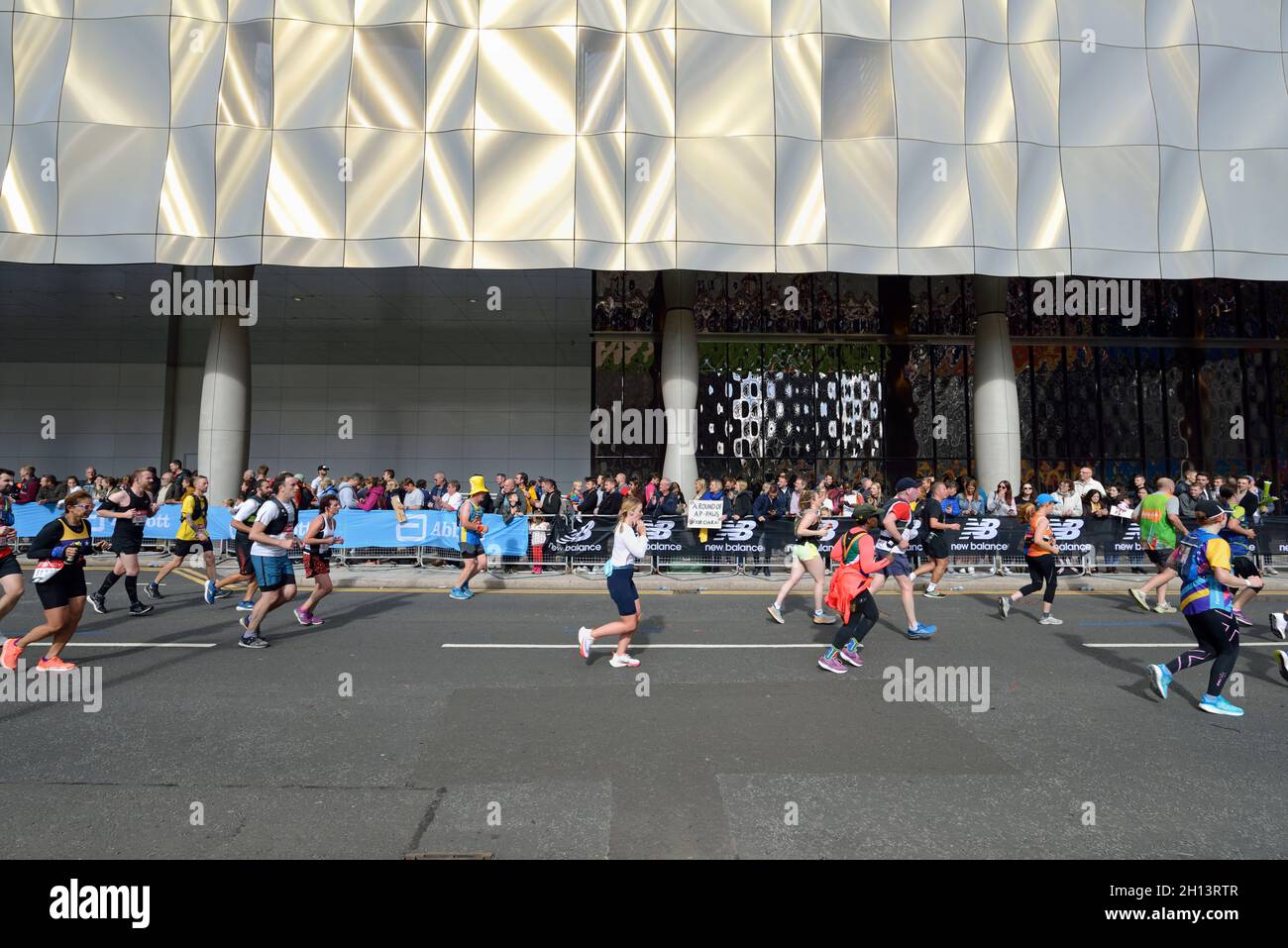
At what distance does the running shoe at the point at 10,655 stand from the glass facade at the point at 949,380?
16.9 metres

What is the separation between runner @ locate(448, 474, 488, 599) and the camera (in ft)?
36.5

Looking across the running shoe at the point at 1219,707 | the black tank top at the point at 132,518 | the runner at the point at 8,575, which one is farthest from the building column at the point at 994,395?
the runner at the point at 8,575

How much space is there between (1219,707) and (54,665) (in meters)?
10.1

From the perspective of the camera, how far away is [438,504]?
14.4 m

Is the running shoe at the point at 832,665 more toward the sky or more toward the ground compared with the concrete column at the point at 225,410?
more toward the ground

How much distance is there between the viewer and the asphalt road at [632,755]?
11.9 feet

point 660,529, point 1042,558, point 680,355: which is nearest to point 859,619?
point 1042,558

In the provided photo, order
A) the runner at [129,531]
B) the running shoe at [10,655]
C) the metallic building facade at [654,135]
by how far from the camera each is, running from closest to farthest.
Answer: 1. the running shoe at [10,655]
2. the runner at [129,531]
3. the metallic building facade at [654,135]

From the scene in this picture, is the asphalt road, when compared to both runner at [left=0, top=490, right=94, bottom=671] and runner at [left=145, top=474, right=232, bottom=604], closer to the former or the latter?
runner at [left=0, top=490, right=94, bottom=671]

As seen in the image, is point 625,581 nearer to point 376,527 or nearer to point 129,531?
point 129,531

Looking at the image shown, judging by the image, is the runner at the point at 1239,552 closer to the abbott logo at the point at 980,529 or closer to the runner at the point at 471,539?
the abbott logo at the point at 980,529

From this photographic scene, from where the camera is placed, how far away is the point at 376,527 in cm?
1416
